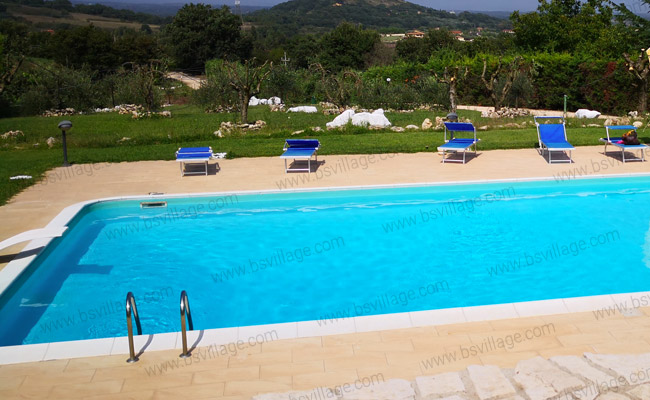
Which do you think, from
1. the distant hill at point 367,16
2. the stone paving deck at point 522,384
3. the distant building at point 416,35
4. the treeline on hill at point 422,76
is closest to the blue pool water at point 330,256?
the stone paving deck at point 522,384

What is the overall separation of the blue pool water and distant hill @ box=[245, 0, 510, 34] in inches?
4397

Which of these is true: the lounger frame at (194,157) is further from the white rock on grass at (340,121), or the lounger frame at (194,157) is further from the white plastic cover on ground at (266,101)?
the white plastic cover on ground at (266,101)

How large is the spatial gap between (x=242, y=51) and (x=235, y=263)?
56.8m

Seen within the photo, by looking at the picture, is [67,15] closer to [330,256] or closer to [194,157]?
[194,157]

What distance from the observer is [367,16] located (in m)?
137

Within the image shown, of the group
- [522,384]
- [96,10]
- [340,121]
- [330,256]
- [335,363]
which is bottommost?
[330,256]

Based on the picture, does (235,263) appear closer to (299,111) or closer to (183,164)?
(183,164)

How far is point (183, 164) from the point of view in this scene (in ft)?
40.1

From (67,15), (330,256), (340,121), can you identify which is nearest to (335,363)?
(330,256)

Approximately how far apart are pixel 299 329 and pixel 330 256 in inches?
122

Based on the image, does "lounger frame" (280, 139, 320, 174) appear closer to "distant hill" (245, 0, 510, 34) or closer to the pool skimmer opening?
the pool skimmer opening

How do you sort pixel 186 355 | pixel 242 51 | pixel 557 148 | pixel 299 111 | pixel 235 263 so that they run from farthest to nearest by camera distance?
pixel 242 51
pixel 299 111
pixel 557 148
pixel 235 263
pixel 186 355

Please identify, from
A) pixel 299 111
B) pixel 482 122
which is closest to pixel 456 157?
pixel 482 122

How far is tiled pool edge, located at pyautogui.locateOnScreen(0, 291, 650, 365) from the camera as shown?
469 cm
